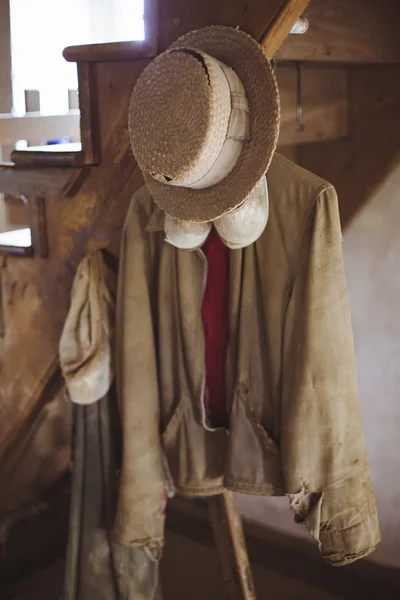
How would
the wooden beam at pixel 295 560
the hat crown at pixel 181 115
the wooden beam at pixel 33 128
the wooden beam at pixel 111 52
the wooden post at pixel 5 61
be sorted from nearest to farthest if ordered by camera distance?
the hat crown at pixel 181 115 < the wooden beam at pixel 111 52 < the wooden beam at pixel 295 560 < the wooden beam at pixel 33 128 < the wooden post at pixel 5 61

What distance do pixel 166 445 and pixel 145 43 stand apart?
0.98m

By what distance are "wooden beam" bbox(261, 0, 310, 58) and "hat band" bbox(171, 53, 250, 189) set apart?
0.12 m

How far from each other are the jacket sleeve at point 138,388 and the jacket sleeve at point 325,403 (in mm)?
351

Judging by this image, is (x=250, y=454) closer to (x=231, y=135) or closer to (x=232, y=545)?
(x=232, y=545)

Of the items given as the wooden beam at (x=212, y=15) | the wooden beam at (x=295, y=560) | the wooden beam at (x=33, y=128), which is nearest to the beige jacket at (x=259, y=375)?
the wooden beam at (x=212, y=15)

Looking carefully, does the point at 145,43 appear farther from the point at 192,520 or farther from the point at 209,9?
the point at 192,520

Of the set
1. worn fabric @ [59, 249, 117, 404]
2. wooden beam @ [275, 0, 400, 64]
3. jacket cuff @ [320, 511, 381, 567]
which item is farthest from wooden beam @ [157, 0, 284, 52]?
jacket cuff @ [320, 511, 381, 567]

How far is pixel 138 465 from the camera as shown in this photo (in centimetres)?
160

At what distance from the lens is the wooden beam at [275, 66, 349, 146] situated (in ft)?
5.79

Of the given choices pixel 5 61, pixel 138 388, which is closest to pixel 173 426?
pixel 138 388

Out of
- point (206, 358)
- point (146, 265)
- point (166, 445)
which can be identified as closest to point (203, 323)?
point (206, 358)

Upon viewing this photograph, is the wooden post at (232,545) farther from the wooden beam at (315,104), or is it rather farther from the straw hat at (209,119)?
the wooden beam at (315,104)

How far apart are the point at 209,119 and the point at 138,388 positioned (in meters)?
0.70

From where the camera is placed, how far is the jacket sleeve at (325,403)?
4.43ft
